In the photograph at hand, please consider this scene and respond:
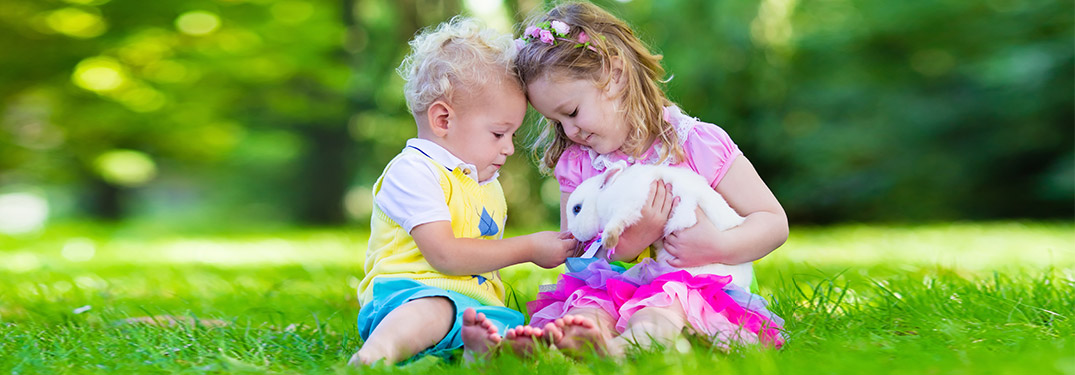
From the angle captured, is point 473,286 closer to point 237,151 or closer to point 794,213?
point 794,213

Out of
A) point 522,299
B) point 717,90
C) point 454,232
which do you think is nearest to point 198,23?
point 717,90

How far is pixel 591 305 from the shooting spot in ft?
7.22

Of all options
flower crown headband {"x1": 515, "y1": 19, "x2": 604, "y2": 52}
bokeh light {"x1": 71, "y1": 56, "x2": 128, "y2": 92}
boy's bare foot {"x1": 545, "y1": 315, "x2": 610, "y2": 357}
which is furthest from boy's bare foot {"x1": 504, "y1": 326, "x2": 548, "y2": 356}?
bokeh light {"x1": 71, "y1": 56, "x2": 128, "y2": 92}

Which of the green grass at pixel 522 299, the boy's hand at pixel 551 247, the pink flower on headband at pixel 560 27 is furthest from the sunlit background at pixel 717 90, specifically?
the boy's hand at pixel 551 247

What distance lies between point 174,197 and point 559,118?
3441 centimetres

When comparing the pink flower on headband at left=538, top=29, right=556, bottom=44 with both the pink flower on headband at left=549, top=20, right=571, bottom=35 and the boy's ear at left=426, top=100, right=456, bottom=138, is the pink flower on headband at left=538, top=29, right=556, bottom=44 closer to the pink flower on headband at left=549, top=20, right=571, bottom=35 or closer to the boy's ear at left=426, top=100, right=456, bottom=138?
the pink flower on headband at left=549, top=20, right=571, bottom=35

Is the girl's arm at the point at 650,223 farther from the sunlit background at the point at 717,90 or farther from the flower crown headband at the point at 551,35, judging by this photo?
the sunlit background at the point at 717,90

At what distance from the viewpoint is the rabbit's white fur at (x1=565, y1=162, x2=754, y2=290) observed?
6.82ft

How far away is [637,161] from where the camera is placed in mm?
2389

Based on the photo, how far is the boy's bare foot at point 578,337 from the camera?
189 centimetres

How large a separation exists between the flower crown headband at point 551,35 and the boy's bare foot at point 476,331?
80cm

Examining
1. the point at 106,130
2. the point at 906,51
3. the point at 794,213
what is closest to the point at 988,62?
the point at 906,51

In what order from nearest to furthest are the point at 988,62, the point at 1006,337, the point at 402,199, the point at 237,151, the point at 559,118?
the point at 1006,337 → the point at 402,199 → the point at 559,118 → the point at 988,62 → the point at 237,151

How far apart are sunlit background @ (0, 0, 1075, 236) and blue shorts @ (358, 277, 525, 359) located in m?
5.25
